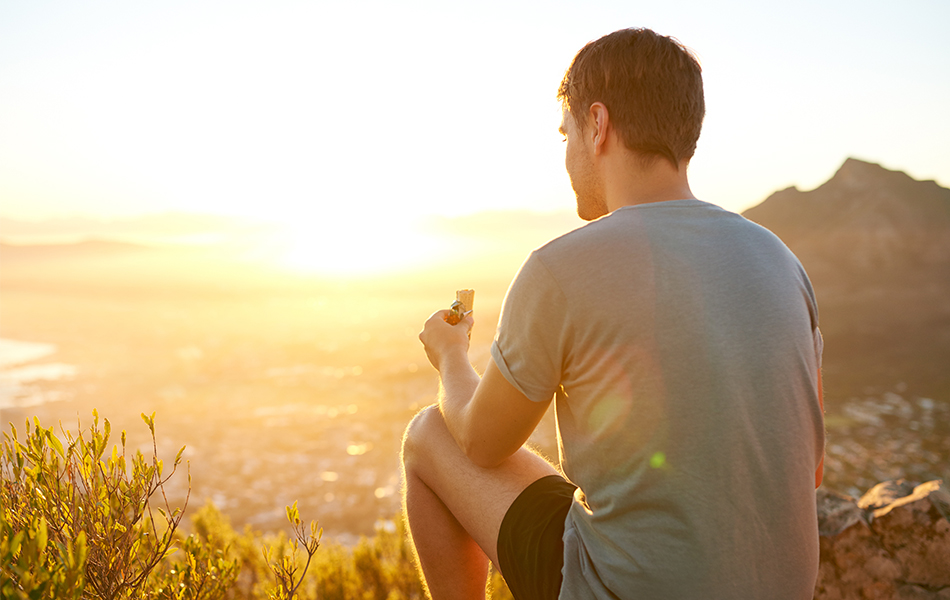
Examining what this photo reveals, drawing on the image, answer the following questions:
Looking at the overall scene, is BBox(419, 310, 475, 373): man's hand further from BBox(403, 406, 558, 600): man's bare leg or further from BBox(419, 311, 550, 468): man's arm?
BBox(403, 406, 558, 600): man's bare leg

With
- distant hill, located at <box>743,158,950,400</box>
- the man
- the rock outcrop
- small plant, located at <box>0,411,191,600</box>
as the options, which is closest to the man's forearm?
the man

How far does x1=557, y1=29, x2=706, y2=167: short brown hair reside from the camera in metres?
1.37

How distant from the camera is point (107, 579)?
5.52ft

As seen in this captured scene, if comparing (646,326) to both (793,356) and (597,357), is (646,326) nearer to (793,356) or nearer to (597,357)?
(597,357)

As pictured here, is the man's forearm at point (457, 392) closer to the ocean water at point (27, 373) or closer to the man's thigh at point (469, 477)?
the man's thigh at point (469, 477)

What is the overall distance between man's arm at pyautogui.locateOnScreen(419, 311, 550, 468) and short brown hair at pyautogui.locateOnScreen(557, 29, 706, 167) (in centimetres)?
71

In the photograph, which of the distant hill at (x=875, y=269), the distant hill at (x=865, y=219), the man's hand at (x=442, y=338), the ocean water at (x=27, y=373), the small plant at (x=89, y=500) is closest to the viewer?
the small plant at (x=89, y=500)

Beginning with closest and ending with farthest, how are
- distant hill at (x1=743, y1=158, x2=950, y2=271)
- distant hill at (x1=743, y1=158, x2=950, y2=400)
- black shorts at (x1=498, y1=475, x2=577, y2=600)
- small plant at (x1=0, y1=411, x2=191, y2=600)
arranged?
black shorts at (x1=498, y1=475, x2=577, y2=600)
small plant at (x1=0, y1=411, x2=191, y2=600)
distant hill at (x1=743, y1=158, x2=950, y2=400)
distant hill at (x1=743, y1=158, x2=950, y2=271)

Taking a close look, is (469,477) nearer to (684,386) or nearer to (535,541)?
(535,541)

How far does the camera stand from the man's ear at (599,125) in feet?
4.59

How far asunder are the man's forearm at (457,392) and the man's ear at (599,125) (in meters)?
0.76

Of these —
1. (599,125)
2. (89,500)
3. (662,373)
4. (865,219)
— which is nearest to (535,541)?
(662,373)

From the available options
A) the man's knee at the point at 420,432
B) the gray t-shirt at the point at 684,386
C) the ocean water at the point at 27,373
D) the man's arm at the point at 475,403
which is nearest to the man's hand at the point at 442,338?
the man's arm at the point at 475,403

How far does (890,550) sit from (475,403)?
214 cm
